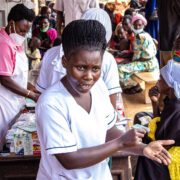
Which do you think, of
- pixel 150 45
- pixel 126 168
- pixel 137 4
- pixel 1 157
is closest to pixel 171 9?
pixel 150 45

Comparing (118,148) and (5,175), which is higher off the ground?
(118,148)

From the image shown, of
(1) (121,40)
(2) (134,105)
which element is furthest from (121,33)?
(2) (134,105)

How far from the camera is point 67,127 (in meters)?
1.14

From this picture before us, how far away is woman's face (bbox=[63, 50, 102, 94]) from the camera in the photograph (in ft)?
3.76

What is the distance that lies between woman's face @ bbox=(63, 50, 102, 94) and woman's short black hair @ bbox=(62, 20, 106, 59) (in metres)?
0.02

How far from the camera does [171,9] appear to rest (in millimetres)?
4188

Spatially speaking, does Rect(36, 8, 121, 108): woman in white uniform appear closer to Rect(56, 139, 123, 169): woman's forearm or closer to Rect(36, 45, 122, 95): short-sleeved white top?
Rect(36, 45, 122, 95): short-sleeved white top

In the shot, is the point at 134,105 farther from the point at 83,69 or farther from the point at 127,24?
the point at 83,69

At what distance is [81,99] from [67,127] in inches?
5.9

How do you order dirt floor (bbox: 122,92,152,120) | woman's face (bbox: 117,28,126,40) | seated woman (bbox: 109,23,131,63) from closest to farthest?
1. dirt floor (bbox: 122,92,152,120)
2. seated woman (bbox: 109,23,131,63)
3. woman's face (bbox: 117,28,126,40)

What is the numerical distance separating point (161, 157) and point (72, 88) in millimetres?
455

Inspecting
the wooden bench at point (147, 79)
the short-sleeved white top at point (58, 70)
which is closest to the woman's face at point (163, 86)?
the short-sleeved white top at point (58, 70)

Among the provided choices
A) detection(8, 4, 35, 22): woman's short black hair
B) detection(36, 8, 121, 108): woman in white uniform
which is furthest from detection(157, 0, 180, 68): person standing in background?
detection(8, 4, 35, 22): woman's short black hair

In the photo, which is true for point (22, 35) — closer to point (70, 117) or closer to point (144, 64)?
point (70, 117)
